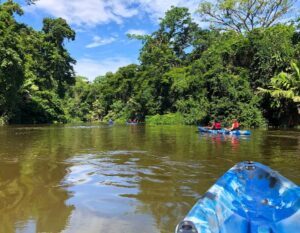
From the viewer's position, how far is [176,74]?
135 ft

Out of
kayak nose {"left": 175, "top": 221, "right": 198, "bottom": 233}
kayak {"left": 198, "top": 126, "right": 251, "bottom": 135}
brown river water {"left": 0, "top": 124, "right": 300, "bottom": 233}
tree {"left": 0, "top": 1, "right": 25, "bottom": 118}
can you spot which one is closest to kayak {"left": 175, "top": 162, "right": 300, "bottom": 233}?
kayak nose {"left": 175, "top": 221, "right": 198, "bottom": 233}

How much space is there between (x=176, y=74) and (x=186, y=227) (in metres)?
38.5

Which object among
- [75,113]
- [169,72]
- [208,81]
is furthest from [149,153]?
[75,113]

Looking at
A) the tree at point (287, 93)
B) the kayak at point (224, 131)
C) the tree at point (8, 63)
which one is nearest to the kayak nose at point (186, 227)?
the kayak at point (224, 131)

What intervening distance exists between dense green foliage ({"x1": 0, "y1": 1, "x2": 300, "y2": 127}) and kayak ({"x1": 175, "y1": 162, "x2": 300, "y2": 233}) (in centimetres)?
2519

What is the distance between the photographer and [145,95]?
151ft

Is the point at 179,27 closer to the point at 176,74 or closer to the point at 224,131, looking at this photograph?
the point at 176,74

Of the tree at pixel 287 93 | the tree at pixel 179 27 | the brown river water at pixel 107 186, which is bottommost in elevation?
the brown river water at pixel 107 186

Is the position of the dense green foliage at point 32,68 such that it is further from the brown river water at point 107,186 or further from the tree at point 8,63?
the brown river water at point 107,186

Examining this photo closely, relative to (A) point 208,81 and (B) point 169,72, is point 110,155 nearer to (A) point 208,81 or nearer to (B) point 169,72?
(A) point 208,81

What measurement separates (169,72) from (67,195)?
1476 inches

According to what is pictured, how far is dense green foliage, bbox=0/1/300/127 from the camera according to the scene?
31.4 meters

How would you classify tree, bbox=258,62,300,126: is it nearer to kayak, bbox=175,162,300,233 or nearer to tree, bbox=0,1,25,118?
tree, bbox=0,1,25,118

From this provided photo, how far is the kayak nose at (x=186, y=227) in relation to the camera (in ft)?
9.85
